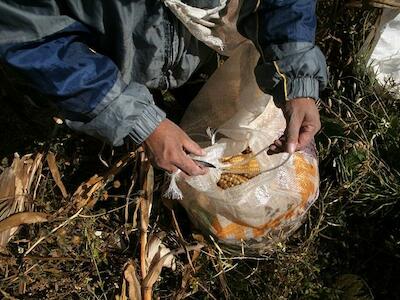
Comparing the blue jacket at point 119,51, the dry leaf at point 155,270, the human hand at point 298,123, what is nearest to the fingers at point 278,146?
the human hand at point 298,123

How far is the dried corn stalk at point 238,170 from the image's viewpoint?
1.78 m

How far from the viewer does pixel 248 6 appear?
1.64 metres

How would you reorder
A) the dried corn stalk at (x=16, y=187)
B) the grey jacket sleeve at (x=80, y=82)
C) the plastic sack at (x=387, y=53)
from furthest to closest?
the plastic sack at (x=387, y=53)
the dried corn stalk at (x=16, y=187)
the grey jacket sleeve at (x=80, y=82)

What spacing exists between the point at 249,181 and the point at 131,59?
0.46 metres

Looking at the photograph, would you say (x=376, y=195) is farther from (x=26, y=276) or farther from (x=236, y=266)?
(x=26, y=276)

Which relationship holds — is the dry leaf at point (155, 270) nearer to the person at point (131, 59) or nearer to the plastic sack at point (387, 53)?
the person at point (131, 59)

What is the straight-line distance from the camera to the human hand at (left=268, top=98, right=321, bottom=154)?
1541 mm

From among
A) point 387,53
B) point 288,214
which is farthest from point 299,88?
point 387,53

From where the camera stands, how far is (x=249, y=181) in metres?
1.76

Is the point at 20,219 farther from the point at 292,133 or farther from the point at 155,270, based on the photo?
the point at 292,133

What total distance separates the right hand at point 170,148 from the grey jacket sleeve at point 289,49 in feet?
0.89

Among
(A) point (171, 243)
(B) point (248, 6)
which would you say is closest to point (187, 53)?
(B) point (248, 6)

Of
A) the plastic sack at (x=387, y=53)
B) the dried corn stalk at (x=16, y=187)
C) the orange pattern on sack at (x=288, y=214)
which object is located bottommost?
the dried corn stalk at (x=16, y=187)


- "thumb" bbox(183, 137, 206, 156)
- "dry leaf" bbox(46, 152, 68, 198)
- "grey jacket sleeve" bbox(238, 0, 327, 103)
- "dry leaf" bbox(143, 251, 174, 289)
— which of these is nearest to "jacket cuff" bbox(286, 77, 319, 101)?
"grey jacket sleeve" bbox(238, 0, 327, 103)
